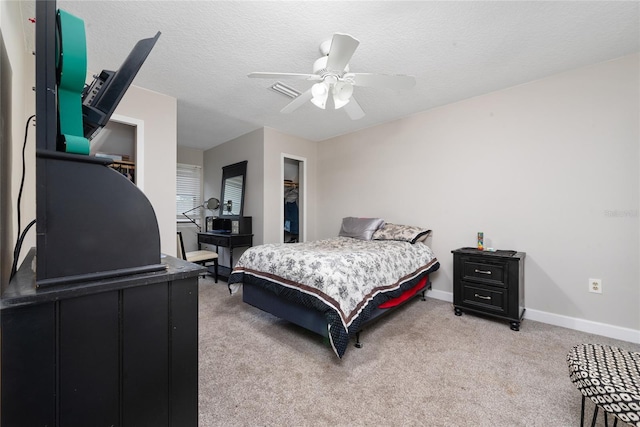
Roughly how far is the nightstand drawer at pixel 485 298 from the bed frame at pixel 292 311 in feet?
2.90

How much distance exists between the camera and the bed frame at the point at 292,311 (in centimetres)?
207

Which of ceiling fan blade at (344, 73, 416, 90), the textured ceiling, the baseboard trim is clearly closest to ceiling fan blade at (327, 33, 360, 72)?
ceiling fan blade at (344, 73, 416, 90)

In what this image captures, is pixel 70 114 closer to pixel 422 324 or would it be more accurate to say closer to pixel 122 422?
pixel 122 422

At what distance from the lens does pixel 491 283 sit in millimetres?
2557

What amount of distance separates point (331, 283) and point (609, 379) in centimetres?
145

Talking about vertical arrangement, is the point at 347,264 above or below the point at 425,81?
below

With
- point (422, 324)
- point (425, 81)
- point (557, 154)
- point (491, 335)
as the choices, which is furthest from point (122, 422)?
point (557, 154)

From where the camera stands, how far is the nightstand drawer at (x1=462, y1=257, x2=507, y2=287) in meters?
2.51

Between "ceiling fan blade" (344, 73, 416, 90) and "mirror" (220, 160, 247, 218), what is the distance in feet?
9.51

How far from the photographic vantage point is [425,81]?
266 centimetres

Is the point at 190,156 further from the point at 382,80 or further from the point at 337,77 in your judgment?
the point at 382,80

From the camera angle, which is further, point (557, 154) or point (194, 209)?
point (194, 209)

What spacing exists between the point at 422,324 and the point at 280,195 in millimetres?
2809

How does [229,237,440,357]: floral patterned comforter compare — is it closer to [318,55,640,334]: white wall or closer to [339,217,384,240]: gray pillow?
[339,217,384,240]: gray pillow
